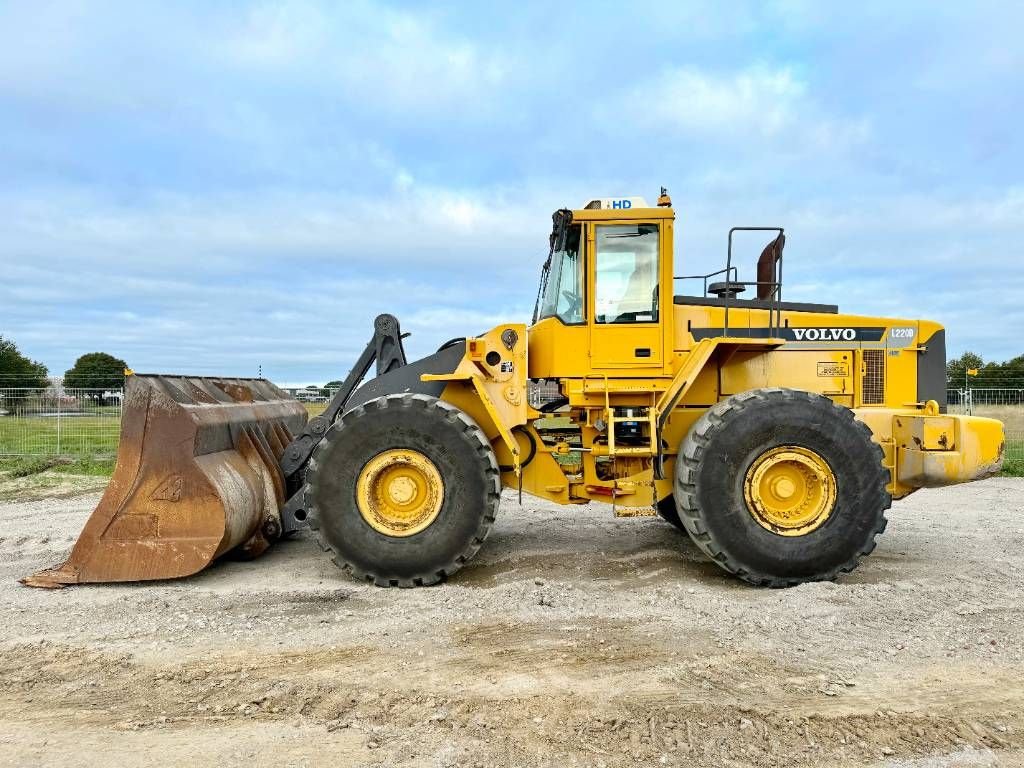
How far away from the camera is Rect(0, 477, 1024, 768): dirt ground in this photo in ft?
10.9

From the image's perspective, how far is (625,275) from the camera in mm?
6188

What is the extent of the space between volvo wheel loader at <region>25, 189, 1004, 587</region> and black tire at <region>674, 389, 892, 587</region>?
15 mm

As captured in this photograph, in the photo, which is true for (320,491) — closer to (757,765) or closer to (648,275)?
(648,275)

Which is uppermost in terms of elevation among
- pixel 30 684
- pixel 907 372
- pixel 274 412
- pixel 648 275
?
pixel 648 275

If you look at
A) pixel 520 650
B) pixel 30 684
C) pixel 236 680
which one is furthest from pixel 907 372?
pixel 30 684

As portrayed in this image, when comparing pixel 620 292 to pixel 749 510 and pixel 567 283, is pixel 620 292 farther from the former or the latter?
pixel 749 510

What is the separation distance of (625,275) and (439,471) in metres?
2.27

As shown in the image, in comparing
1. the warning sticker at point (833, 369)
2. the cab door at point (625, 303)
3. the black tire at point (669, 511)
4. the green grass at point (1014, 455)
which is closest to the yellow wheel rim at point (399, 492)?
the cab door at point (625, 303)

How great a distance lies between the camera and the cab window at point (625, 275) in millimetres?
6156

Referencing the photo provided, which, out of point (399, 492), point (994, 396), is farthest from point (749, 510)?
point (994, 396)

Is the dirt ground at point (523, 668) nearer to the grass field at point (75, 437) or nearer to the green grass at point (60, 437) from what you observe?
the grass field at point (75, 437)

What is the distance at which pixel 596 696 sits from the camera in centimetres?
Answer: 380

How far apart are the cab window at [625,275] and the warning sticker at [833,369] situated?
1.71m

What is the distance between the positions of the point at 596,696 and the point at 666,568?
262 centimetres
